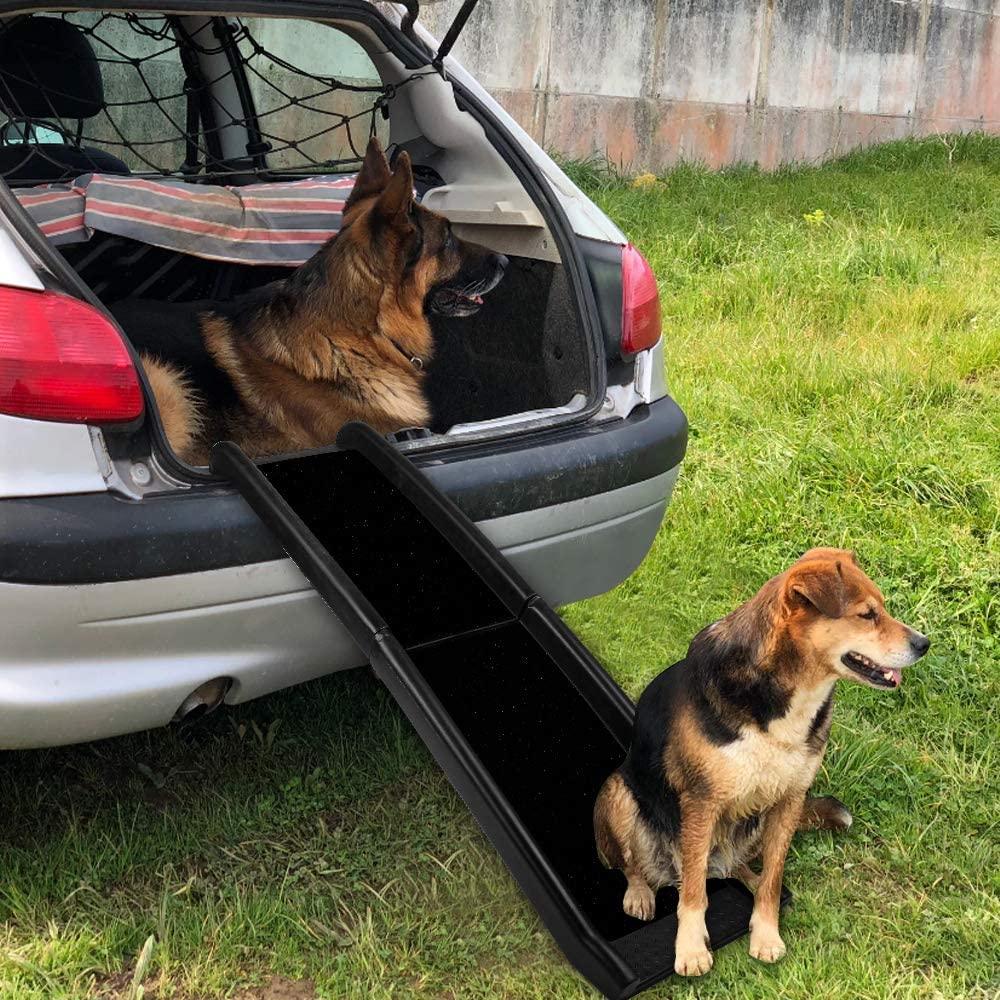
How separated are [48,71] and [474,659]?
218 centimetres

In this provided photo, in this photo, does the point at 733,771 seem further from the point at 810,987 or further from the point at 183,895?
the point at 183,895

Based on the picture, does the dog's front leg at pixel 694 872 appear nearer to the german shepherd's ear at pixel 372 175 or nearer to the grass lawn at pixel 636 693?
the grass lawn at pixel 636 693

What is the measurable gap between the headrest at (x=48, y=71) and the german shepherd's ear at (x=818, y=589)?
2.44m

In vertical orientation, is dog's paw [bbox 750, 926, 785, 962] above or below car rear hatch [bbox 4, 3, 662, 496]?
below

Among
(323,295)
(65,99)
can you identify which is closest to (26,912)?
(323,295)

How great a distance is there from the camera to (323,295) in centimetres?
306

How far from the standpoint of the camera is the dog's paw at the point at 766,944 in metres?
2.23

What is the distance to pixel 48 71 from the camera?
3455 millimetres

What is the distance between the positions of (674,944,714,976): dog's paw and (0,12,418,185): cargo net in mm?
2228

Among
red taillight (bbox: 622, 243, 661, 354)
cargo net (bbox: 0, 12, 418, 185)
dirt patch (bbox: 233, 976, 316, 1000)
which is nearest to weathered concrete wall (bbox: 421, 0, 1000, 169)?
cargo net (bbox: 0, 12, 418, 185)

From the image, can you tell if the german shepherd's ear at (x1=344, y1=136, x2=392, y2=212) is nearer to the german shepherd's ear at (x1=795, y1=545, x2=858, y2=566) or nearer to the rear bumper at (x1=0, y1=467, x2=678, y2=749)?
the rear bumper at (x1=0, y1=467, x2=678, y2=749)

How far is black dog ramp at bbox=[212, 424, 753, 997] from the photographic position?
7.29 feet

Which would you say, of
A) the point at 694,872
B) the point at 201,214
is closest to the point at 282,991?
the point at 694,872

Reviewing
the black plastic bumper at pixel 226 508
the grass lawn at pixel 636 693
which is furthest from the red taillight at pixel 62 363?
the grass lawn at pixel 636 693
